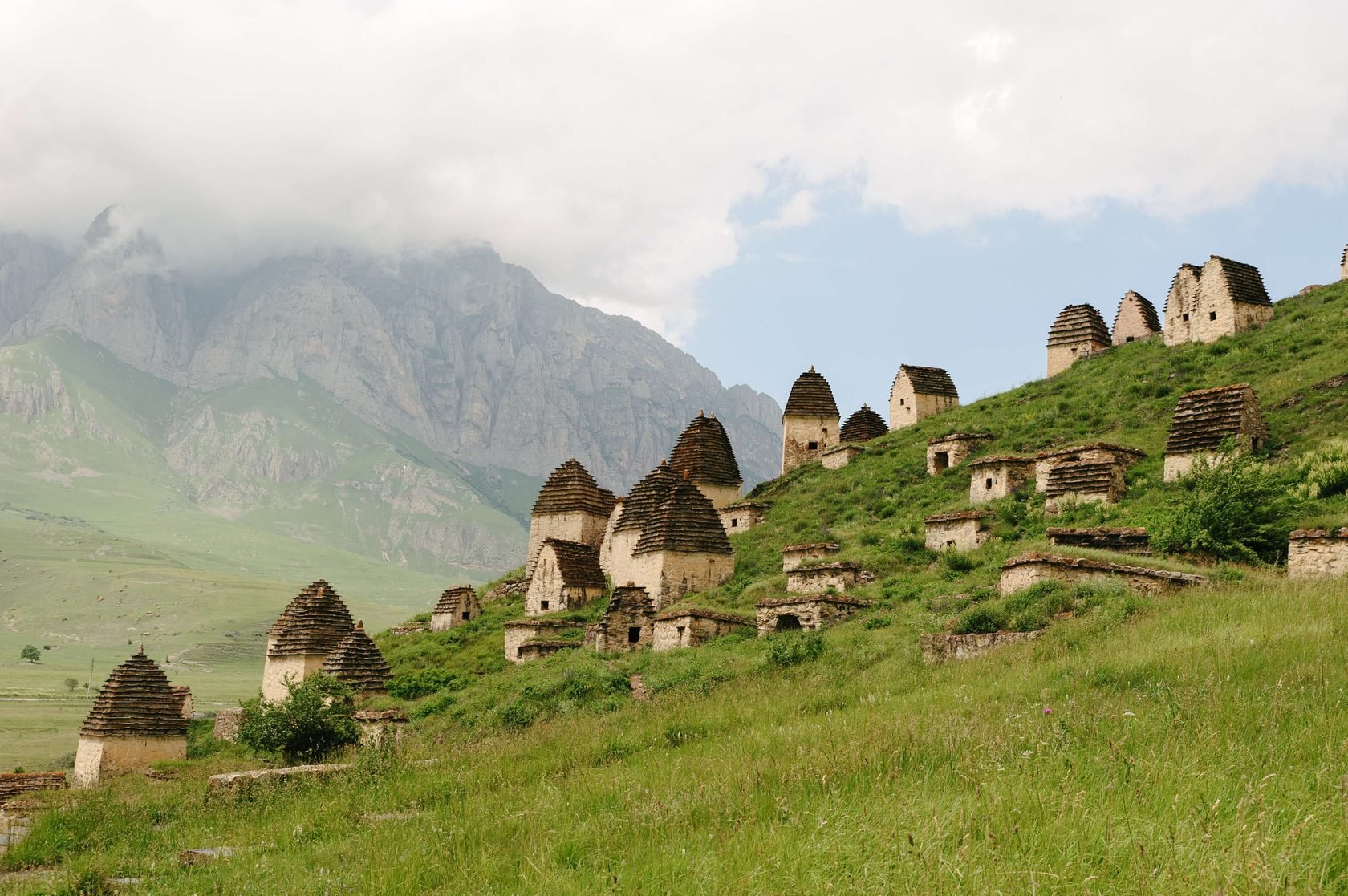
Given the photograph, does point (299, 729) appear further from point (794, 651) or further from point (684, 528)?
point (684, 528)

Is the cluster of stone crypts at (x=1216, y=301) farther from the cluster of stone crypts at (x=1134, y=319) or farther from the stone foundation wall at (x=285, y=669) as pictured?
the stone foundation wall at (x=285, y=669)

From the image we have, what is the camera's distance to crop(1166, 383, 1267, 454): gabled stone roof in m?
25.5

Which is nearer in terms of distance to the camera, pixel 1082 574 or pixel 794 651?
pixel 1082 574

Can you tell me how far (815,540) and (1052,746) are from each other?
2632 cm

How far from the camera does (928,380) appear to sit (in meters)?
51.4

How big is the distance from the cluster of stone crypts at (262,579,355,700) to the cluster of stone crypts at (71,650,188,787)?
3911mm

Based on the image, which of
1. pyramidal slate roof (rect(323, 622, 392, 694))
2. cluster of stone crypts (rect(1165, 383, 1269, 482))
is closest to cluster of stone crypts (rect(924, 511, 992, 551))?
cluster of stone crypts (rect(1165, 383, 1269, 482))

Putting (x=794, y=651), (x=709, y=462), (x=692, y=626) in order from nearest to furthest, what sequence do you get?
1. (x=794, y=651)
2. (x=692, y=626)
3. (x=709, y=462)

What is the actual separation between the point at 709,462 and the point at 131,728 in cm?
2437

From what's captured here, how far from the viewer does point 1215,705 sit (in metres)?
9.16

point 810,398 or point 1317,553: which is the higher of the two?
point 810,398

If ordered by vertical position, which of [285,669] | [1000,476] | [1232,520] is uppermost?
[1000,476]

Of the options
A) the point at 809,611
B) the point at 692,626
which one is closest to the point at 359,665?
the point at 692,626

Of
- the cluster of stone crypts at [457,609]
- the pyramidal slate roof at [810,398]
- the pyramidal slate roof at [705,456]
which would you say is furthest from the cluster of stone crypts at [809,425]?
the cluster of stone crypts at [457,609]
